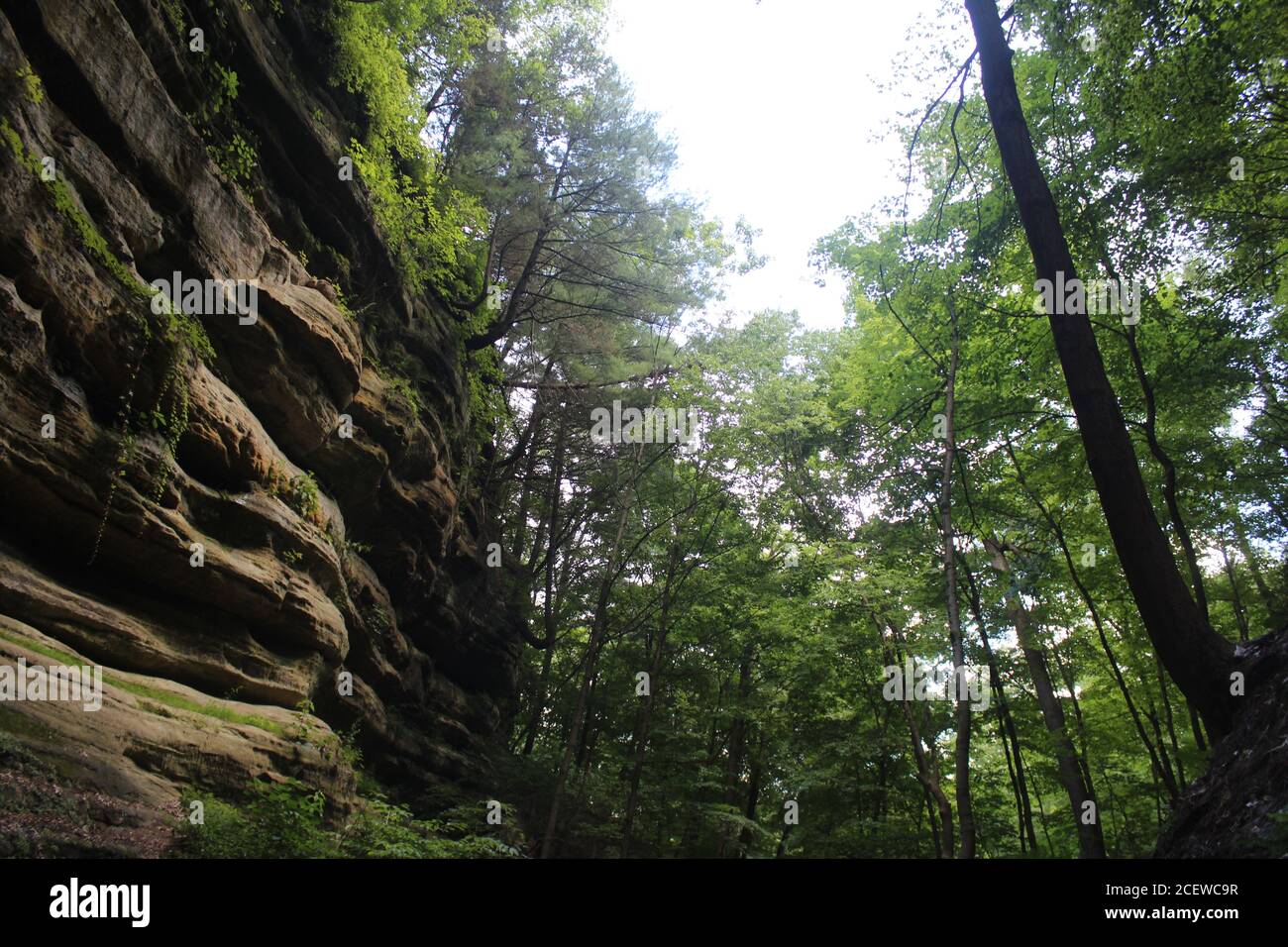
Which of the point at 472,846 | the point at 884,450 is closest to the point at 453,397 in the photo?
the point at 472,846

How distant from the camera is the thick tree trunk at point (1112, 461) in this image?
5082mm

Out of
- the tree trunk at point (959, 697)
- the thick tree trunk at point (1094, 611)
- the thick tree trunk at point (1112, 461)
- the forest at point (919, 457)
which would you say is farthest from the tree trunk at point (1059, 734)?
the thick tree trunk at point (1112, 461)

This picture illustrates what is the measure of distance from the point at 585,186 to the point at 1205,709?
48.1ft

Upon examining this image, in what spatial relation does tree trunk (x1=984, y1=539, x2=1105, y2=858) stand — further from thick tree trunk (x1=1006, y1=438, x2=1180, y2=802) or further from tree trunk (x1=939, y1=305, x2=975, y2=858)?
tree trunk (x1=939, y1=305, x2=975, y2=858)

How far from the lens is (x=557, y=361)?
62.9ft

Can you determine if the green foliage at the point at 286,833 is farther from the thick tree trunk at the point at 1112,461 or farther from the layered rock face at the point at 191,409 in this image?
the thick tree trunk at the point at 1112,461

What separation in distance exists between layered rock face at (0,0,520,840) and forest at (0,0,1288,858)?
0.08 meters

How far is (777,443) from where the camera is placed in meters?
16.9

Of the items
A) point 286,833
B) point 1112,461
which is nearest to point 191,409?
point 286,833

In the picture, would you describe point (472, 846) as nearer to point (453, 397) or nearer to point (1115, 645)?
point (453, 397)

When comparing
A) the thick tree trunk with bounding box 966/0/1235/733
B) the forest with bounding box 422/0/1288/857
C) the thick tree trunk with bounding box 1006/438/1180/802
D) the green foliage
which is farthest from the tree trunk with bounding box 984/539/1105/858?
the green foliage

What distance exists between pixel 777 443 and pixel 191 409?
42.8ft
